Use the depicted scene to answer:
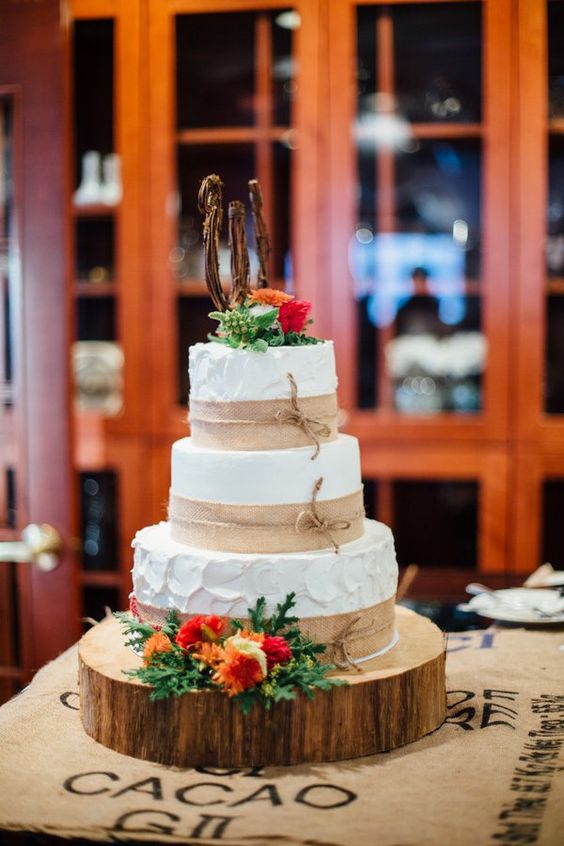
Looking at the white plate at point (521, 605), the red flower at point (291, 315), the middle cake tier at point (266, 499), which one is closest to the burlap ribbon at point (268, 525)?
the middle cake tier at point (266, 499)

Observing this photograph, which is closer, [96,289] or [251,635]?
[251,635]

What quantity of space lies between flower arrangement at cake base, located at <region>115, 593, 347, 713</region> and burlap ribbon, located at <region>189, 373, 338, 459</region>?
20cm

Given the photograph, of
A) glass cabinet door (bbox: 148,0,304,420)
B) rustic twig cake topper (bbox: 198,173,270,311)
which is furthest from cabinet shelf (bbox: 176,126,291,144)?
rustic twig cake topper (bbox: 198,173,270,311)

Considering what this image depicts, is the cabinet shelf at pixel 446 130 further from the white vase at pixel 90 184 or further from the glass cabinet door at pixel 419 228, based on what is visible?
the white vase at pixel 90 184

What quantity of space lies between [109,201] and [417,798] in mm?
2556

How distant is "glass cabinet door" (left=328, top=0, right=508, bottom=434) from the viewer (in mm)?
3148

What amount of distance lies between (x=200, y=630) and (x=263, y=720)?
5.0 inches

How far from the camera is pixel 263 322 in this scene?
4.53 feet

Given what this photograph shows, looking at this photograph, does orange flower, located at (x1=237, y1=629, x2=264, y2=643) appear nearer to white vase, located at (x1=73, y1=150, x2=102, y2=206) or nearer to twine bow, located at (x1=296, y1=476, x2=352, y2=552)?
twine bow, located at (x1=296, y1=476, x2=352, y2=552)

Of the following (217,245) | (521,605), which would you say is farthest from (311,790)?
(521,605)

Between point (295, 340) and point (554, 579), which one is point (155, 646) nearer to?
point (295, 340)

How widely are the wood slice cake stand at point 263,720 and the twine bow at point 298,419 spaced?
294 mm

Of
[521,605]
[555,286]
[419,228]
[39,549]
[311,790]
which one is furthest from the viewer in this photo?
[419,228]

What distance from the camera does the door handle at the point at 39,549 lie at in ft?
7.84
